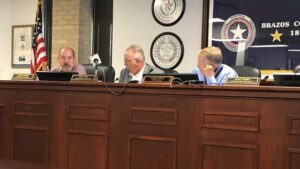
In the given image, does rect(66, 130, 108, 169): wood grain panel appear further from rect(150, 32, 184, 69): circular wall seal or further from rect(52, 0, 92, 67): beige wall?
rect(52, 0, 92, 67): beige wall

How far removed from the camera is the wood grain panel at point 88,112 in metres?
3.04

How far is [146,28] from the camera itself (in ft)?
18.8

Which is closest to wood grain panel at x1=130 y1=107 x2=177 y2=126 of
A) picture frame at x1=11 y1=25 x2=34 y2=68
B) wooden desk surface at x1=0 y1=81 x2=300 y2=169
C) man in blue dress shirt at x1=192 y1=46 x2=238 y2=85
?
wooden desk surface at x1=0 y1=81 x2=300 y2=169

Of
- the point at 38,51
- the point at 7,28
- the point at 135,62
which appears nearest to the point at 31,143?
the point at 135,62

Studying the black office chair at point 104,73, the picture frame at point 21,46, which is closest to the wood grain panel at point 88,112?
the black office chair at point 104,73

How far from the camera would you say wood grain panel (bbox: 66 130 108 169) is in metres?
3.01

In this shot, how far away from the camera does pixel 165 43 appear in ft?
18.1

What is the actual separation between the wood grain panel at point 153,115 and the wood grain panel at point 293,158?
0.73 metres

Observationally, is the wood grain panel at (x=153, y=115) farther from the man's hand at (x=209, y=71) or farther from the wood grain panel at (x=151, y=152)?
the man's hand at (x=209, y=71)

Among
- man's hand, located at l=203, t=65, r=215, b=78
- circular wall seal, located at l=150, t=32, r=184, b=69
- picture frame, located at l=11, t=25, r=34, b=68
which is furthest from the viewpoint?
picture frame, located at l=11, t=25, r=34, b=68

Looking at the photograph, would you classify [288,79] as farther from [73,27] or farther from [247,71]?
[73,27]

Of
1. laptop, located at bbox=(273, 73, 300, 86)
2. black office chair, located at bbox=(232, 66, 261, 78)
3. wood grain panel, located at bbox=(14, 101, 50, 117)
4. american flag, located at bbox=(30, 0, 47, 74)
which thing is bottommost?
wood grain panel, located at bbox=(14, 101, 50, 117)

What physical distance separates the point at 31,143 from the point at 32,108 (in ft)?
0.88

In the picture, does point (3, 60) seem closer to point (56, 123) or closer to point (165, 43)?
point (165, 43)
